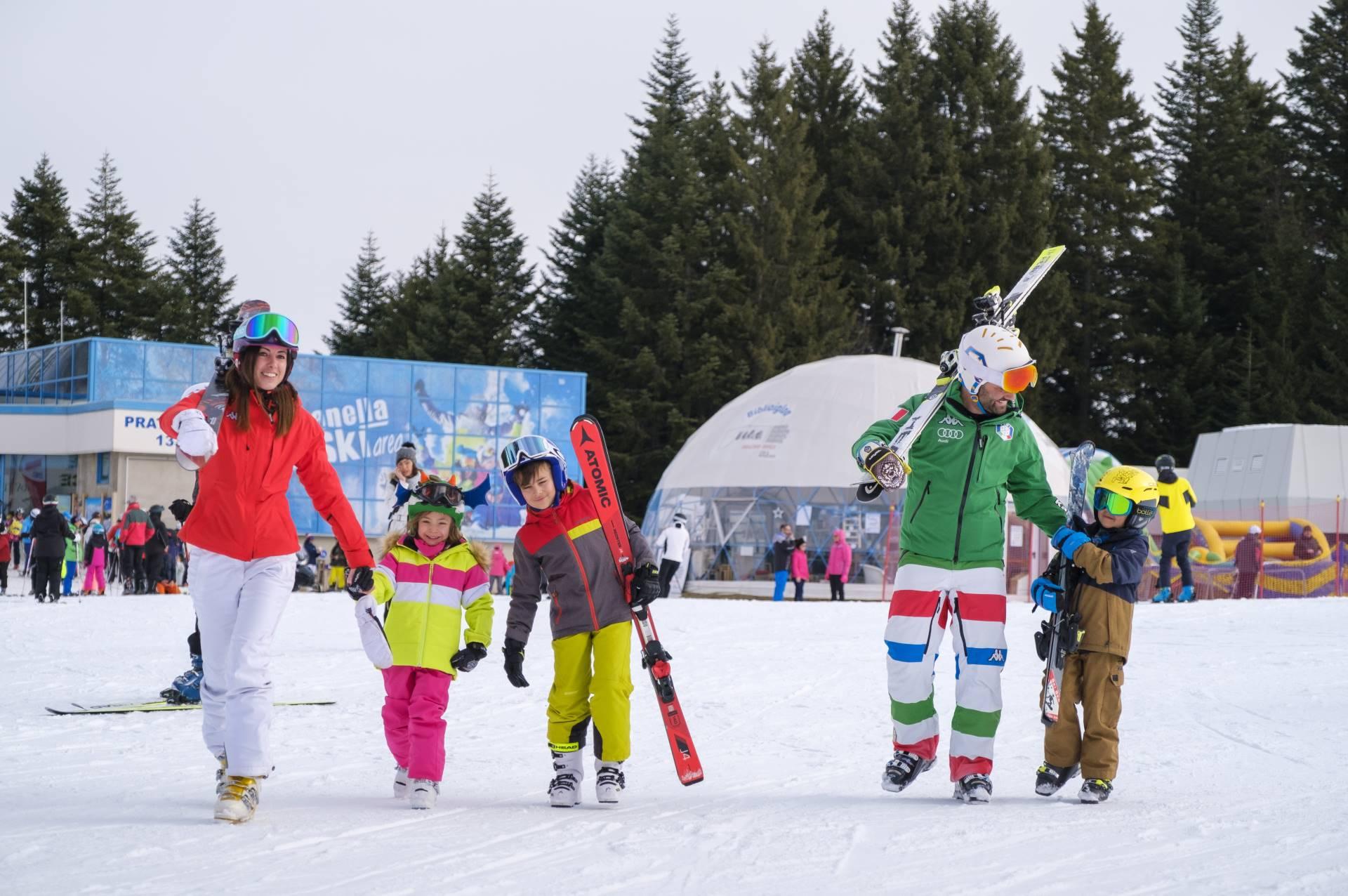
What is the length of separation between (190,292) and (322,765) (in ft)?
189

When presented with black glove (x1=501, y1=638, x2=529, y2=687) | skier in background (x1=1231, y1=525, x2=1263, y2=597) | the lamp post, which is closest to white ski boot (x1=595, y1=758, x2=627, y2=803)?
black glove (x1=501, y1=638, x2=529, y2=687)

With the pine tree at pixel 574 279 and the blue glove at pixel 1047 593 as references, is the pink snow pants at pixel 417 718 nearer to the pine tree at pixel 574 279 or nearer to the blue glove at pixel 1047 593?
the blue glove at pixel 1047 593

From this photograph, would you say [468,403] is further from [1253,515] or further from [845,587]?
[1253,515]

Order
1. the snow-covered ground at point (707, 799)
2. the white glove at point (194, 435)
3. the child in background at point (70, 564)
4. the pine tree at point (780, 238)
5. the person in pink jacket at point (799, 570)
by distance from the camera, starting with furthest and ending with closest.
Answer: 1. the pine tree at point (780, 238)
2. the person in pink jacket at point (799, 570)
3. the child in background at point (70, 564)
4. the white glove at point (194, 435)
5. the snow-covered ground at point (707, 799)

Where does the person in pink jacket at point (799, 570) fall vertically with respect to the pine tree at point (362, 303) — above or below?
below

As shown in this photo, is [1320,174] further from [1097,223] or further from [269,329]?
[269,329]

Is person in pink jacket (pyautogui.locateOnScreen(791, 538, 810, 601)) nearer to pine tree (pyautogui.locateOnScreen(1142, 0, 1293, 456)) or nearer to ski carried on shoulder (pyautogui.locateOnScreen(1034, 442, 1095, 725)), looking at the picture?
ski carried on shoulder (pyautogui.locateOnScreen(1034, 442, 1095, 725))

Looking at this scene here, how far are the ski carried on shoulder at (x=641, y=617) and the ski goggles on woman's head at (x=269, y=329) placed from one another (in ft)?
3.92

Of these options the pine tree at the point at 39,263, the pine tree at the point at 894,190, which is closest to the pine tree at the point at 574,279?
the pine tree at the point at 894,190

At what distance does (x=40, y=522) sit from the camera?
20266 mm

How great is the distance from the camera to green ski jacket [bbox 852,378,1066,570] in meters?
6.03

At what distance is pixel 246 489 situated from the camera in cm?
529

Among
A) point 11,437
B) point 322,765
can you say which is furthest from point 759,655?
point 11,437

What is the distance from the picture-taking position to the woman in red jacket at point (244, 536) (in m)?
5.21
